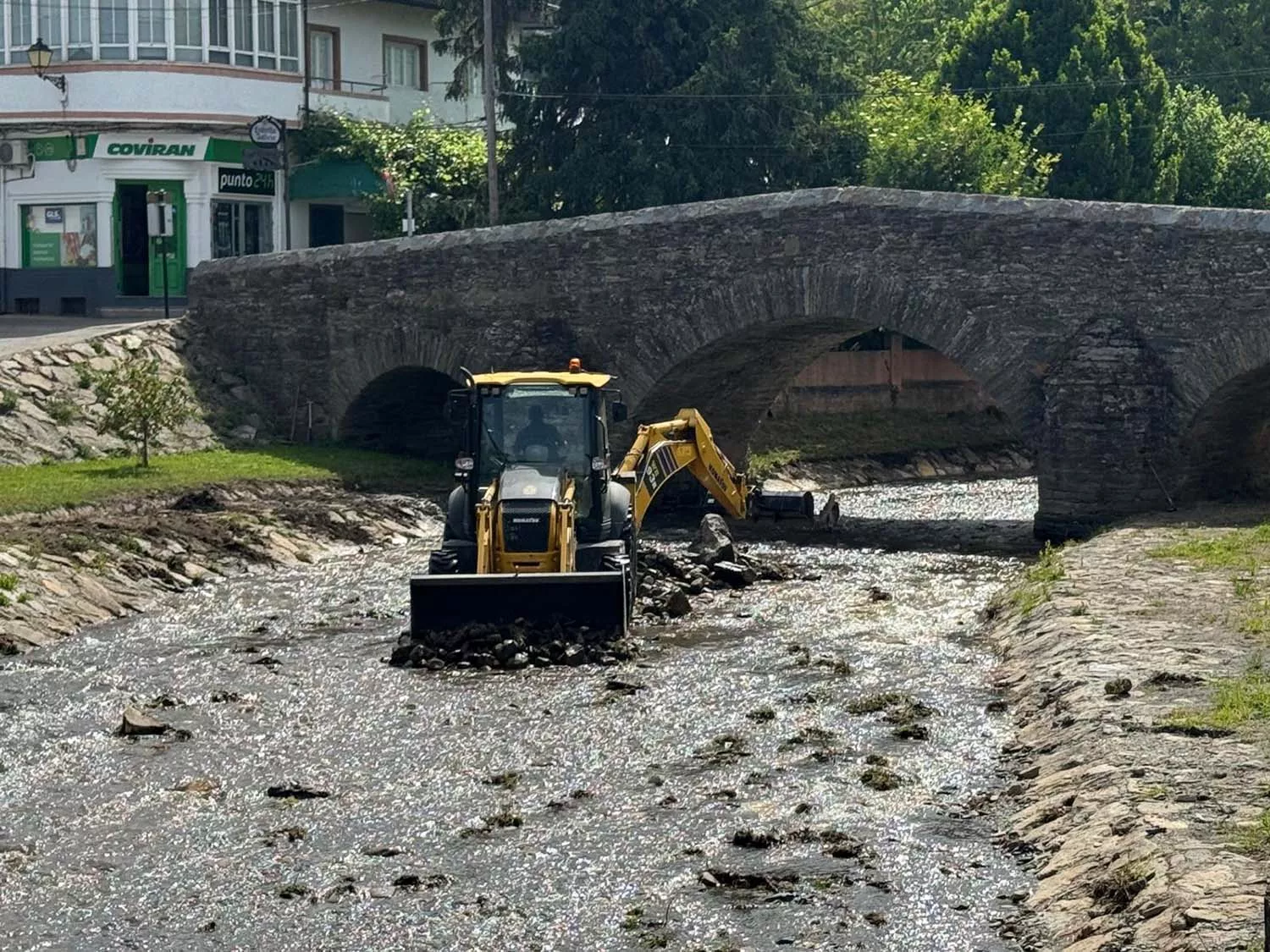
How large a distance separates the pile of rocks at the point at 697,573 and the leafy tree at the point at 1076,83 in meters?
24.5

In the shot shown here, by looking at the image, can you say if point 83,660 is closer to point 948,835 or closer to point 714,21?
point 948,835

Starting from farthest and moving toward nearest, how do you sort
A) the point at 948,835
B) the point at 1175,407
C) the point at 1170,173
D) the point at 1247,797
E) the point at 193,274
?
the point at 1170,173, the point at 193,274, the point at 1175,407, the point at 948,835, the point at 1247,797

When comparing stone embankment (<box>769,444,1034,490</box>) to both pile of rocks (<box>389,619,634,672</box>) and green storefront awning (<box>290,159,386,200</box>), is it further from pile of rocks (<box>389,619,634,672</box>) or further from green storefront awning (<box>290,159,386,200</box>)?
pile of rocks (<box>389,619,634,672</box>)

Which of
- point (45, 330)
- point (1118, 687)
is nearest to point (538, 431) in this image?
point (1118, 687)

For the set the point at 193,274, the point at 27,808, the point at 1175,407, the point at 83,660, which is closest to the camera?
the point at 27,808

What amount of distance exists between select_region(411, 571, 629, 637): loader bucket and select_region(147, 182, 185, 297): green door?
25197mm

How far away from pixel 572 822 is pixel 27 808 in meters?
3.78

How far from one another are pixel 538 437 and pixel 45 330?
20.0m

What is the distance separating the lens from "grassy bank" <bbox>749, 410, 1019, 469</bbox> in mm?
41031

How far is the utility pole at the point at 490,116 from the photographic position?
42812 mm

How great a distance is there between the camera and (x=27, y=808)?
48.5 ft

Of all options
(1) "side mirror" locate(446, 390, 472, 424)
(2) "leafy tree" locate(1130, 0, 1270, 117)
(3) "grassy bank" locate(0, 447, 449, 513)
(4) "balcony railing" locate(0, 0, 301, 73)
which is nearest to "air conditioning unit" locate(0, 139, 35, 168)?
(4) "balcony railing" locate(0, 0, 301, 73)

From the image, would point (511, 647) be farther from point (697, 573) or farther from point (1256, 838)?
point (1256, 838)

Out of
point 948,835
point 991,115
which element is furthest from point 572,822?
point 991,115
